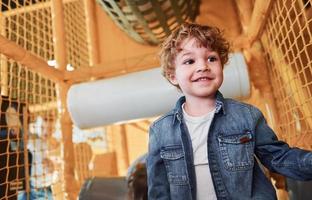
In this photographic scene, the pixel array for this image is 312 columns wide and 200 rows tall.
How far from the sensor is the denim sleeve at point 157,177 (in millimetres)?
604

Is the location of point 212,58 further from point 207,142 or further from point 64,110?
point 64,110

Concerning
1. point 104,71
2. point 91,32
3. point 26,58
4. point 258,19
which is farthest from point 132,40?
point 258,19

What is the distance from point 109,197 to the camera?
920 mm

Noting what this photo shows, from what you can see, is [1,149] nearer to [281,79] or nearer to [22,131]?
[22,131]

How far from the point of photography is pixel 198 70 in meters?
0.59

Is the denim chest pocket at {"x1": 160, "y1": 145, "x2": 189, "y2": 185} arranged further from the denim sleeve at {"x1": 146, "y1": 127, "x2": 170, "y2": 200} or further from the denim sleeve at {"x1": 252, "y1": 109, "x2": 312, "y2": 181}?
the denim sleeve at {"x1": 252, "y1": 109, "x2": 312, "y2": 181}

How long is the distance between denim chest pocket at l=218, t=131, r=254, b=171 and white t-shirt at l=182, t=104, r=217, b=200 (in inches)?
1.5

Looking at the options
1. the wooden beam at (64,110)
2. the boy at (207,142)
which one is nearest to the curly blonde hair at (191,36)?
the boy at (207,142)

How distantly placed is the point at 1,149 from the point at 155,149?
1.52 ft

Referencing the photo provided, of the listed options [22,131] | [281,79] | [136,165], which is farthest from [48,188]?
[281,79]

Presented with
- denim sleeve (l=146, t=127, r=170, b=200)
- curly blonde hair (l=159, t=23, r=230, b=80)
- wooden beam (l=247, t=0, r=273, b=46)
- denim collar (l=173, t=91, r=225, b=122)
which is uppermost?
wooden beam (l=247, t=0, r=273, b=46)

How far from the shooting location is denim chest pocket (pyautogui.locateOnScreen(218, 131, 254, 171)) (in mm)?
547

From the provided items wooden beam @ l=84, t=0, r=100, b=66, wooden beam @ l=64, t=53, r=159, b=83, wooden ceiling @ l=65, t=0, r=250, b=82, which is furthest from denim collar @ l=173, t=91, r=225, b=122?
wooden beam @ l=84, t=0, r=100, b=66

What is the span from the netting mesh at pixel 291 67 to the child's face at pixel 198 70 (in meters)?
0.18
